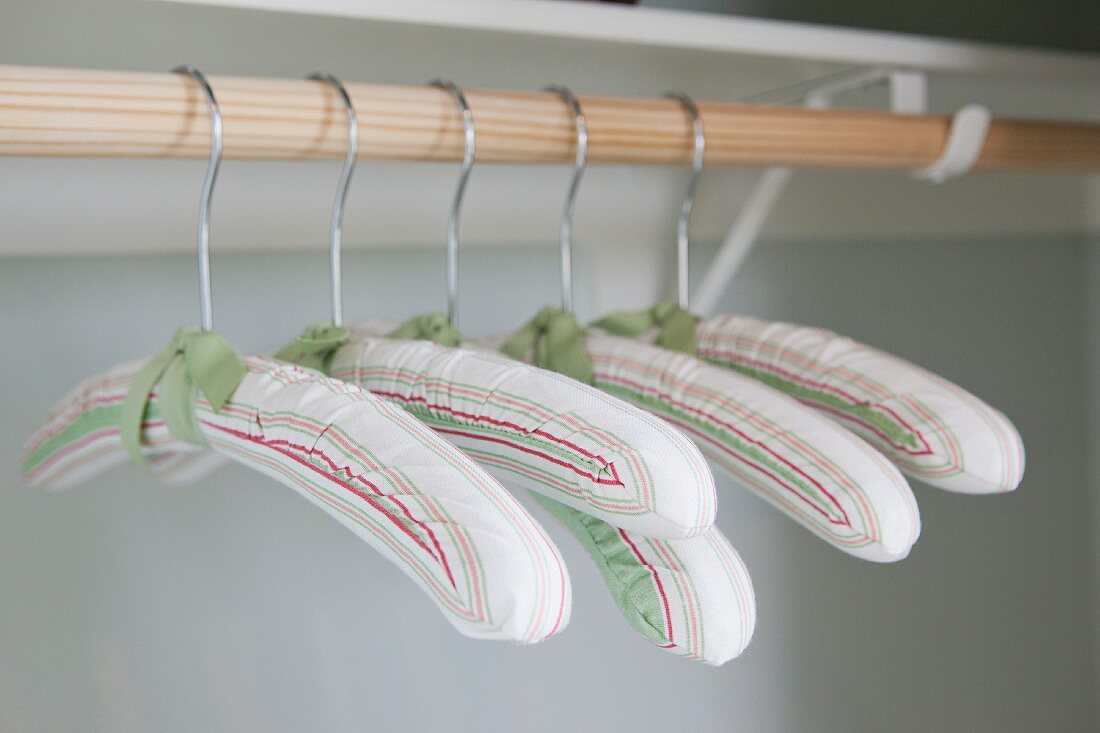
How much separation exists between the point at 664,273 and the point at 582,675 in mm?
387

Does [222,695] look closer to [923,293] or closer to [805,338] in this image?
[805,338]

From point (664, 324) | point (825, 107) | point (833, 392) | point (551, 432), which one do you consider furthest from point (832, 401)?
point (825, 107)

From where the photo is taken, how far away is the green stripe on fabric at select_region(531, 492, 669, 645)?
Answer: 1.76ft

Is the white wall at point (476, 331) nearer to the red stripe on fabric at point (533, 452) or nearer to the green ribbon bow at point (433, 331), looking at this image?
the green ribbon bow at point (433, 331)

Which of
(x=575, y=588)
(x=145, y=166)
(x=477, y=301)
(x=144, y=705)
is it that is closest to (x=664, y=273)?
(x=477, y=301)

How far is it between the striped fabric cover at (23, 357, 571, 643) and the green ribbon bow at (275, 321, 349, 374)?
0.05m

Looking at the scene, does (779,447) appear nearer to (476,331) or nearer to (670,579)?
(670,579)

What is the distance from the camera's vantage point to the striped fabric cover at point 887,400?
63 centimetres

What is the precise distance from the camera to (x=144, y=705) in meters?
0.89

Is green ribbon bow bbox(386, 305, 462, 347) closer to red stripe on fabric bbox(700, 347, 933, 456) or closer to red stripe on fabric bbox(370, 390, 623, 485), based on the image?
red stripe on fabric bbox(370, 390, 623, 485)

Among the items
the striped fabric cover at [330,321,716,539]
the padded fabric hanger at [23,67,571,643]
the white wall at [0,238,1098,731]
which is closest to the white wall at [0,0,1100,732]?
the white wall at [0,238,1098,731]

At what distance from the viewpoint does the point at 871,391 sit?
66cm

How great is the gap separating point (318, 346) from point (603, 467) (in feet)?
0.68

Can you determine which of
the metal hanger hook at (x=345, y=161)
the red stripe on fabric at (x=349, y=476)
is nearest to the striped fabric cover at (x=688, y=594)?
the red stripe on fabric at (x=349, y=476)
